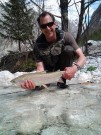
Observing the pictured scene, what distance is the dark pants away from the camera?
534 cm

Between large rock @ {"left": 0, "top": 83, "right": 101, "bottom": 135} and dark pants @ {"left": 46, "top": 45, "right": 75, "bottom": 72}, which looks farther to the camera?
dark pants @ {"left": 46, "top": 45, "right": 75, "bottom": 72}

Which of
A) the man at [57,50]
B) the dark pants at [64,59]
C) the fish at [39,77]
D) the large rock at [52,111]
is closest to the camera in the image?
the large rock at [52,111]

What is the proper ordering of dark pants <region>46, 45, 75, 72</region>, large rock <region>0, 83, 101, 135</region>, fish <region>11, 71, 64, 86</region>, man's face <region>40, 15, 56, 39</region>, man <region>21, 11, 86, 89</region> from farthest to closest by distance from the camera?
dark pants <region>46, 45, 75, 72</region>
man <region>21, 11, 86, 89</region>
man's face <region>40, 15, 56, 39</region>
fish <region>11, 71, 64, 86</region>
large rock <region>0, 83, 101, 135</region>

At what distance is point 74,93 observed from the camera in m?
5.18

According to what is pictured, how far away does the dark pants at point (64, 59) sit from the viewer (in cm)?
534

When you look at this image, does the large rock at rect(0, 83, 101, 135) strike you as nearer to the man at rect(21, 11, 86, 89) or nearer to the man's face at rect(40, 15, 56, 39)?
the man at rect(21, 11, 86, 89)

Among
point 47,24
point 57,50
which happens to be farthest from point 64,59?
point 47,24

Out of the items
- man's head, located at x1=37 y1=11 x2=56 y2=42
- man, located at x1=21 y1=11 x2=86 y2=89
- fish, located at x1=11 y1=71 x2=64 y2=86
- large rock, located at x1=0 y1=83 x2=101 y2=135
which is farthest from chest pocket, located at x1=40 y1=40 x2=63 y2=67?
fish, located at x1=11 y1=71 x2=64 y2=86

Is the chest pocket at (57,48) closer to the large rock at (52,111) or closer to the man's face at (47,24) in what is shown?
the man's face at (47,24)

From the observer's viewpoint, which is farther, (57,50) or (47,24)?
(57,50)

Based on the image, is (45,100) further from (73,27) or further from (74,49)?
(73,27)

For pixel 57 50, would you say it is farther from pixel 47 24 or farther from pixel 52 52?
pixel 47 24

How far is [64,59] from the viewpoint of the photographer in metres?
5.44

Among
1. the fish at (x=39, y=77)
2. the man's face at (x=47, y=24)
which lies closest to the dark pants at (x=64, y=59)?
the man's face at (x=47, y=24)
